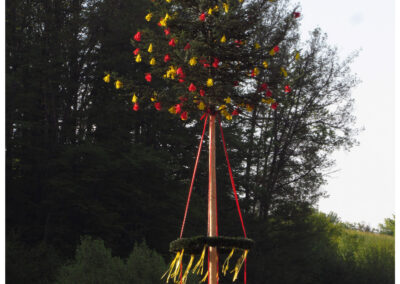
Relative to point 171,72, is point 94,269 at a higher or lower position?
lower

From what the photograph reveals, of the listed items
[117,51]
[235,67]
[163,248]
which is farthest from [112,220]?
[235,67]

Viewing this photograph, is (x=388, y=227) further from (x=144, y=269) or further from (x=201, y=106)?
(x=201, y=106)

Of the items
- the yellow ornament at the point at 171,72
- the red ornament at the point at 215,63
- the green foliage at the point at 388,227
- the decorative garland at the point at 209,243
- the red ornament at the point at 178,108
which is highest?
the red ornament at the point at 215,63

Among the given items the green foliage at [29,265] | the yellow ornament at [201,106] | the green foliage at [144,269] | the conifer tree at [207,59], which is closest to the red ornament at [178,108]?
the conifer tree at [207,59]

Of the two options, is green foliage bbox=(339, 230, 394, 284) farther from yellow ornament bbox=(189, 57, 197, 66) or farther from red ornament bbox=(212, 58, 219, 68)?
yellow ornament bbox=(189, 57, 197, 66)

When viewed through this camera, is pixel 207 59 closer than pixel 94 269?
Yes

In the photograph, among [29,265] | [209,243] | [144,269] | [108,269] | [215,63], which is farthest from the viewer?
[29,265]

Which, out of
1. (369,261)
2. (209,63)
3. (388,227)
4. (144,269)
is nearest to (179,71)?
(209,63)

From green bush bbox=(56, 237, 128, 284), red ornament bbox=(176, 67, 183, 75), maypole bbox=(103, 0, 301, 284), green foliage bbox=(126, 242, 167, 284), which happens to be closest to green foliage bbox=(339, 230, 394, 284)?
green foliage bbox=(126, 242, 167, 284)

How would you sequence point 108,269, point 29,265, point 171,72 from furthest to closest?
point 29,265
point 108,269
point 171,72

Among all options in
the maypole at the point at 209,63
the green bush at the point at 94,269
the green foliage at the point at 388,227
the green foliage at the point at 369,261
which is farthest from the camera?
the green foliage at the point at 388,227

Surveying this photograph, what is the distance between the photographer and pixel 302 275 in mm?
16500

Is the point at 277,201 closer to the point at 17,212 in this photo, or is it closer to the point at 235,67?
the point at 17,212

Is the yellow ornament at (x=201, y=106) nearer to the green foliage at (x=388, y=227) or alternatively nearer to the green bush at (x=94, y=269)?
the green bush at (x=94, y=269)
